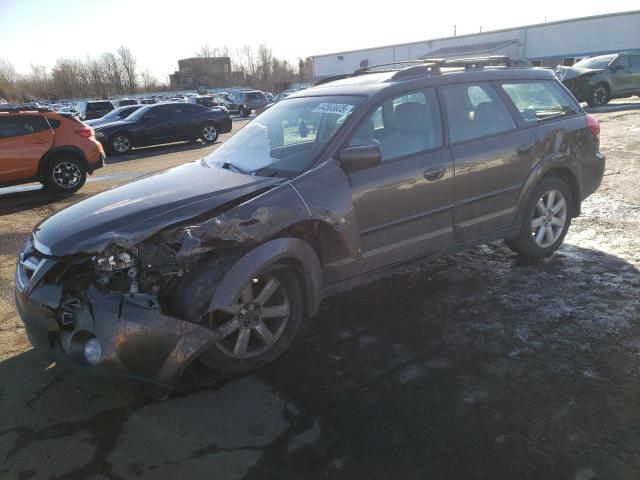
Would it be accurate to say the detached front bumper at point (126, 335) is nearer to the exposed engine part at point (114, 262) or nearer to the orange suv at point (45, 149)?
the exposed engine part at point (114, 262)

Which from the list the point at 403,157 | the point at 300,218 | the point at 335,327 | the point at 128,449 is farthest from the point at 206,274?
the point at 403,157

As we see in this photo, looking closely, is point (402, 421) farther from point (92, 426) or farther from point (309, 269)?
point (92, 426)

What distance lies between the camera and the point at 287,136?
4.05m

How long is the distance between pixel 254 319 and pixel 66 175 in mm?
7840

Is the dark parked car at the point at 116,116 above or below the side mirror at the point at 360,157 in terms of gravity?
below

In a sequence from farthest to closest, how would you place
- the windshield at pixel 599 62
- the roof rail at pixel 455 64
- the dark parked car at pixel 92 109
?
the dark parked car at pixel 92 109 → the windshield at pixel 599 62 → the roof rail at pixel 455 64

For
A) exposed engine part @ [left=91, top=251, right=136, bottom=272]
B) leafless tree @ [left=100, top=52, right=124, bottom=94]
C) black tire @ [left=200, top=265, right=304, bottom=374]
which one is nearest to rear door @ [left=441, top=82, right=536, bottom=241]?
black tire @ [left=200, top=265, right=304, bottom=374]

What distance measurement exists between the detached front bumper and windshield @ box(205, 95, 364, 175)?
1332 millimetres

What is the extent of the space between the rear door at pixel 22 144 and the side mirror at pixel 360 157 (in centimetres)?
770

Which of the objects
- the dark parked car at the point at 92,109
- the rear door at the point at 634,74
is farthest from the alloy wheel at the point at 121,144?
the rear door at the point at 634,74

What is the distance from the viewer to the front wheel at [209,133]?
17219 mm

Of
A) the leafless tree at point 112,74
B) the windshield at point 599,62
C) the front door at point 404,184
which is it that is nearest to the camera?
the front door at point 404,184

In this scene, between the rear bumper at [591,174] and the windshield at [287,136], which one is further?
the rear bumper at [591,174]

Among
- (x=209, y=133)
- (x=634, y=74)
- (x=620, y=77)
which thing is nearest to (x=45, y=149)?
(x=209, y=133)
